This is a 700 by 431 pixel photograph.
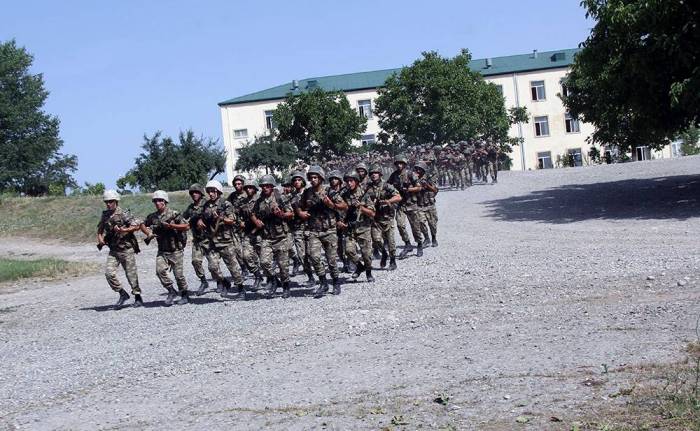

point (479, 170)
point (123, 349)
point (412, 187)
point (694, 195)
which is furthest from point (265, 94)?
point (123, 349)

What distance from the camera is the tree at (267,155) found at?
168 ft

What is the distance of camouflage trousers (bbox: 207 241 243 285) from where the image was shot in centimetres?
1552

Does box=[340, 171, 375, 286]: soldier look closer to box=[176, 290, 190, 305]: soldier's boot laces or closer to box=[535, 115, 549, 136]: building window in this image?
box=[176, 290, 190, 305]: soldier's boot laces

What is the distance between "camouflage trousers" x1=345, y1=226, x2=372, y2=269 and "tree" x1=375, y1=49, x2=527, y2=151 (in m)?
40.1

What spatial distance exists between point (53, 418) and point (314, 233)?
6.46 metres

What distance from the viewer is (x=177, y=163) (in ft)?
145

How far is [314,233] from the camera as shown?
572 inches

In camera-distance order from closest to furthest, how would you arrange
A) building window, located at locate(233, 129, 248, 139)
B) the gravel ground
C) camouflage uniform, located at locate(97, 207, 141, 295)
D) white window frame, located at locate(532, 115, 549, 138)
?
the gravel ground, camouflage uniform, located at locate(97, 207, 141, 295), white window frame, located at locate(532, 115, 549, 138), building window, located at locate(233, 129, 248, 139)

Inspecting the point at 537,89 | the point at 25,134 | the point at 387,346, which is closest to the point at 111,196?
the point at 387,346

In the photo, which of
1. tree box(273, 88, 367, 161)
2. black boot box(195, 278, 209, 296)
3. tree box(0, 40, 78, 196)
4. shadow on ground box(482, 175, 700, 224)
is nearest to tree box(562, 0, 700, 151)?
shadow on ground box(482, 175, 700, 224)

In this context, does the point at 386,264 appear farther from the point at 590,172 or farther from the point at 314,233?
the point at 590,172

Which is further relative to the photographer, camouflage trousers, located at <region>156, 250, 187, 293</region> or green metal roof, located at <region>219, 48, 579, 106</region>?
green metal roof, located at <region>219, 48, 579, 106</region>

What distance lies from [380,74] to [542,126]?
1440 cm

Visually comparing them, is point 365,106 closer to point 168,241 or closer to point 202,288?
point 202,288
